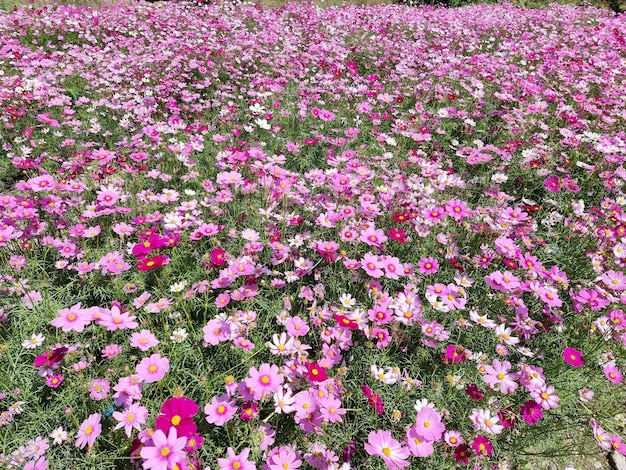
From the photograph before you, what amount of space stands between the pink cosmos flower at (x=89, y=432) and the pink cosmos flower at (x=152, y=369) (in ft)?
0.79

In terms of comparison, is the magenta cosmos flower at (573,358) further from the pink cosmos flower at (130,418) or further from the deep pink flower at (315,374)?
the pink cosmos flower at (130,418)

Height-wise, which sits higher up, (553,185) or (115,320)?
(553,185)

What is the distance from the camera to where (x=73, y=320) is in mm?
1773

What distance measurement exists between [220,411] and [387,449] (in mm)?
706

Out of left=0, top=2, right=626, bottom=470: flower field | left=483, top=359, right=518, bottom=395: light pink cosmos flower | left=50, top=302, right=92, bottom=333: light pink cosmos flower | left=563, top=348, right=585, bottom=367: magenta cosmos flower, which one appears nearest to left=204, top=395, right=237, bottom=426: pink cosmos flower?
left=0, top=2, right=626, bottom=470: flower field

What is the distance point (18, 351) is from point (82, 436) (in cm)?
87

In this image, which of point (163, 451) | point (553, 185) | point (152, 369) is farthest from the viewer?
point (553, 185)

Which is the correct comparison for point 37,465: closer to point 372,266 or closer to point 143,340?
point 143,340

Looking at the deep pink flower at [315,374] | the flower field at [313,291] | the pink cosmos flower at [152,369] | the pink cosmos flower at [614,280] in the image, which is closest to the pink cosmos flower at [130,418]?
the flower field at [313,291]

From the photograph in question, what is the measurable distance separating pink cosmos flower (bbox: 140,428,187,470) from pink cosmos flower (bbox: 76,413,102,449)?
39 centimetres

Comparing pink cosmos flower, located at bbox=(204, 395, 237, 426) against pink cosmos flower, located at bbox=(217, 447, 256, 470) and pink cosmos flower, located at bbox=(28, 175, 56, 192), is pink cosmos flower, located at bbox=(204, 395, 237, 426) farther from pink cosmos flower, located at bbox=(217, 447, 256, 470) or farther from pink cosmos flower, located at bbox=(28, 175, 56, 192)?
pink cosmos flower, located at bbox=(28, 175, 56, 192)

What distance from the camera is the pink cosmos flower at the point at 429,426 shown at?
1534 millimetres

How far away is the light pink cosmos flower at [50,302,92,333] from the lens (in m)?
1.72

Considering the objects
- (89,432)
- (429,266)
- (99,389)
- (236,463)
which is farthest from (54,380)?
(429,266)
